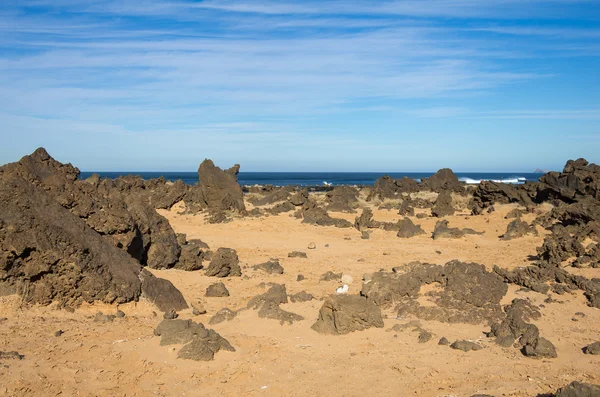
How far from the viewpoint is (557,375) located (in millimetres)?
6414

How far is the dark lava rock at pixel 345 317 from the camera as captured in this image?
814cm

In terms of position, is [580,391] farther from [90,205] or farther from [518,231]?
[518,231]

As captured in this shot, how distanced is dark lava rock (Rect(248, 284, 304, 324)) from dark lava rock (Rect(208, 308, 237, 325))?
48cm

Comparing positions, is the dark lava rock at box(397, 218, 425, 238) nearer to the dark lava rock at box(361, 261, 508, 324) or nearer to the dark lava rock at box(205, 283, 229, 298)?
the dark lava rock at box(361, 261, 508, 324)

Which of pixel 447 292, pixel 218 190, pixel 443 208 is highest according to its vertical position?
pixel 218 190

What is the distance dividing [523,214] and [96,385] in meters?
18.8

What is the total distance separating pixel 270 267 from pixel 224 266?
1250mm

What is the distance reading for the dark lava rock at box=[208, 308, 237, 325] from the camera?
28.6 ft

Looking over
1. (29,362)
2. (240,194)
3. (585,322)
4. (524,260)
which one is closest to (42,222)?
(29,362)

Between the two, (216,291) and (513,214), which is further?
(513,214)

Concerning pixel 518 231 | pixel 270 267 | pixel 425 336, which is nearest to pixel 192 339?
pixel 425 336

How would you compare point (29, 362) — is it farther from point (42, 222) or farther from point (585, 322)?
point (585, 322)

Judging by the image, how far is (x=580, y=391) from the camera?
16.2ft

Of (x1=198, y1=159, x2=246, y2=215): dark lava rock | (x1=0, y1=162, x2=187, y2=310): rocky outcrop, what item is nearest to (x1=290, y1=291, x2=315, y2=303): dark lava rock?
(x1=0, y1=162, x2=187, y2=310): rocky outcrop
